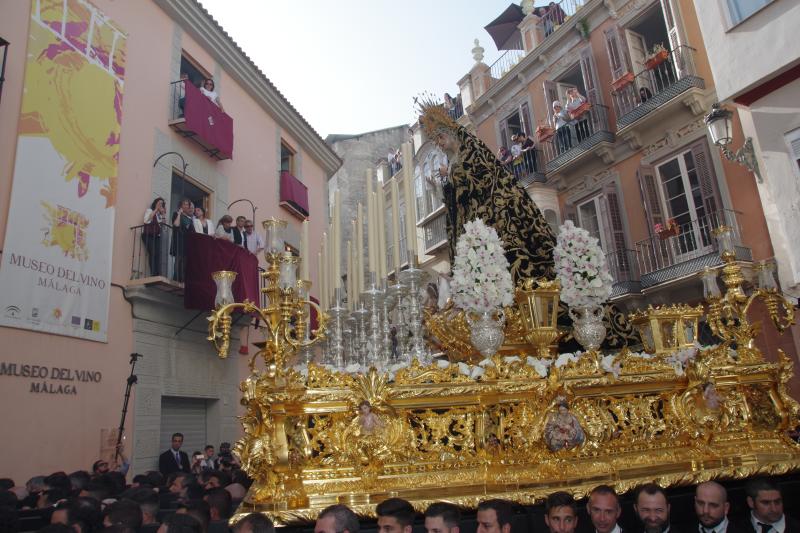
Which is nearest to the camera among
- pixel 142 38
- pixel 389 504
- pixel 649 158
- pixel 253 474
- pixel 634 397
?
pixel 389 504

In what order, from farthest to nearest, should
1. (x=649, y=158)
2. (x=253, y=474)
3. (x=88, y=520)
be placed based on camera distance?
1. (x=649, y=158)
2. (x=88, y=520)
3. (x=253, y=474)

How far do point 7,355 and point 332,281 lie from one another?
4345 millimetres

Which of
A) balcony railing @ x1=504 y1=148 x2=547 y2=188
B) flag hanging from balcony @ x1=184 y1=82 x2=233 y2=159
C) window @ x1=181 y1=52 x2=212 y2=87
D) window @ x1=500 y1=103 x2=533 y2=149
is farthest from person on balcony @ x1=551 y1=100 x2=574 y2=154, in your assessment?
window @ x1=181 y1=52 x2=212 y2=87

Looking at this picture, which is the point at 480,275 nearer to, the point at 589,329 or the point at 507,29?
the point at 589,329

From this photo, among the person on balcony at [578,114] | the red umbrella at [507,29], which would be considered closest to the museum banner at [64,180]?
the person on balcony at [578,114]

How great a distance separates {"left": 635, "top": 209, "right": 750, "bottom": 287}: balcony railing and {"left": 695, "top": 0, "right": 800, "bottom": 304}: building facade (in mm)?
857

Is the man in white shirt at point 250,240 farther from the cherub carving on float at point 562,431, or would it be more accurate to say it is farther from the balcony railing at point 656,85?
the balcony railing at point 656,85

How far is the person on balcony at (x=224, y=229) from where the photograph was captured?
996 centimetres

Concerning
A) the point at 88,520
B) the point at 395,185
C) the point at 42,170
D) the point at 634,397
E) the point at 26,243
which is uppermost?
the point at 42,170

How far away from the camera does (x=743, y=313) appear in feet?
14.6

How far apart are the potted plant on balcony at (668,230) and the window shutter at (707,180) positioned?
1.93 ft

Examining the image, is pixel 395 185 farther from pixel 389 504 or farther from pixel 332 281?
pixel 389 504

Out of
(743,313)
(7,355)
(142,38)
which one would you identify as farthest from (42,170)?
(743,313)

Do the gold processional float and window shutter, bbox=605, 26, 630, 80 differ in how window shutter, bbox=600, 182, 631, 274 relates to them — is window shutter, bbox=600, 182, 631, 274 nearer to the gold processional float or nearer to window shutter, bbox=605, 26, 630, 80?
window shutter, bbox=605, 26, 630, 80
